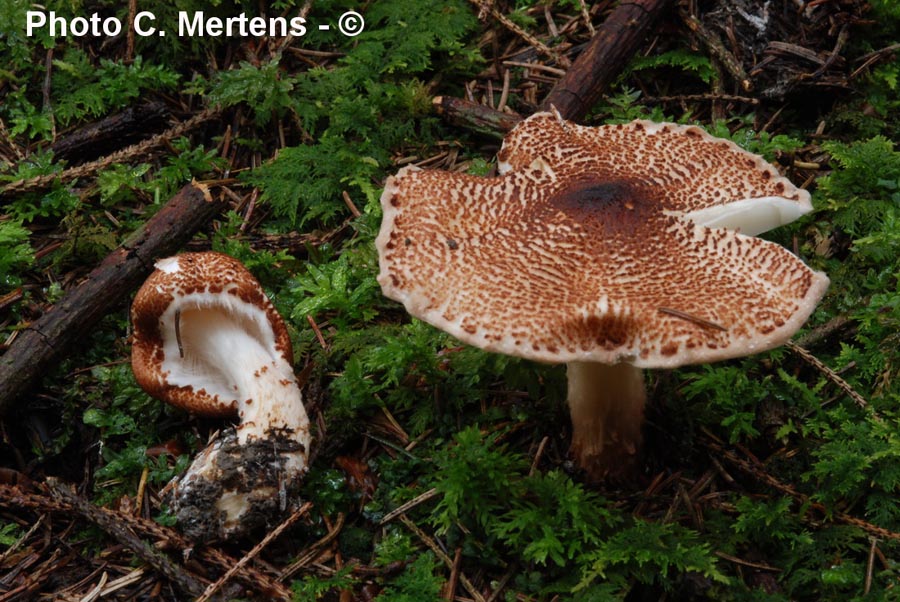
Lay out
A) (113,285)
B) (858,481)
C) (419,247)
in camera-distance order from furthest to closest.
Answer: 1. (113,285)
2. (858,481)
3. (419,247)

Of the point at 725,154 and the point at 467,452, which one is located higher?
the point at 725,154

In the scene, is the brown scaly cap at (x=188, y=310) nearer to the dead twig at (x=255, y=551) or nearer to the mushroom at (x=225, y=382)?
the mushroom at (x=225, y=382)

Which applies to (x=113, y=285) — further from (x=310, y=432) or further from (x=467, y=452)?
(x=467, y=452)

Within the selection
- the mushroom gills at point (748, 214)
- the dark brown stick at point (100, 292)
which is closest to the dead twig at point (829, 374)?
the mushroom gills at point (748, 214)

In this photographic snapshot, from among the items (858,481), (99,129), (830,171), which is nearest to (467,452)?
(858,481)

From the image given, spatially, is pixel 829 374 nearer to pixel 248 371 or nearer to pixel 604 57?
pixel 604 57

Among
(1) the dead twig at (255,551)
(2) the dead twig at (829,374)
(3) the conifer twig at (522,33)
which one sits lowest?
(1) the dead twig at (255,551)

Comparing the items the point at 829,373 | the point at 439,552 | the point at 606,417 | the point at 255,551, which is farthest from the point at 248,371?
the point at 829,373

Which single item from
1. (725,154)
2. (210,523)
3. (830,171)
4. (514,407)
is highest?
(725,154)

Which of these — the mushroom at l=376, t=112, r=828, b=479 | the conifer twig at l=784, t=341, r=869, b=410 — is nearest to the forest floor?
the conifer twig at l=784, t=341, r=869, b=410
